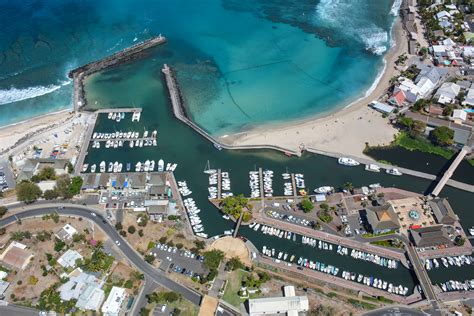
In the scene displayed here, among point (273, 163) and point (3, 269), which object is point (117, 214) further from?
point (273, 163)

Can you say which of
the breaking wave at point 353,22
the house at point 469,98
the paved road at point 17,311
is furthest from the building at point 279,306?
the breaking wave at point 353,22

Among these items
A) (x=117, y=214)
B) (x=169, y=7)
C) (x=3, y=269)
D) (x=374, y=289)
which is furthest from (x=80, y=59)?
(x=374, y=289)

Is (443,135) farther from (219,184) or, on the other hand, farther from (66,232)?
(66,232)

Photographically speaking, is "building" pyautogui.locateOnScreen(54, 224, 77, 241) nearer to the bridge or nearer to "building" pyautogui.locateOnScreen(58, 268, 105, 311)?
"building" pyautogui.locateOnScreen(58, 268, 105, 311)

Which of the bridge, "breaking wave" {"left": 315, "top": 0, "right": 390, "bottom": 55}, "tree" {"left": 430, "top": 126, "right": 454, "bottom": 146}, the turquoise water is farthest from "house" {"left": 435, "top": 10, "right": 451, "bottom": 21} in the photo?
the turquoise water

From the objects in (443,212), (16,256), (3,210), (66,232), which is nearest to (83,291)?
(66,232)

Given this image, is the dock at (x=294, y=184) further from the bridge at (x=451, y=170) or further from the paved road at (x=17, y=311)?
the paved road at (x=17, y=311)
